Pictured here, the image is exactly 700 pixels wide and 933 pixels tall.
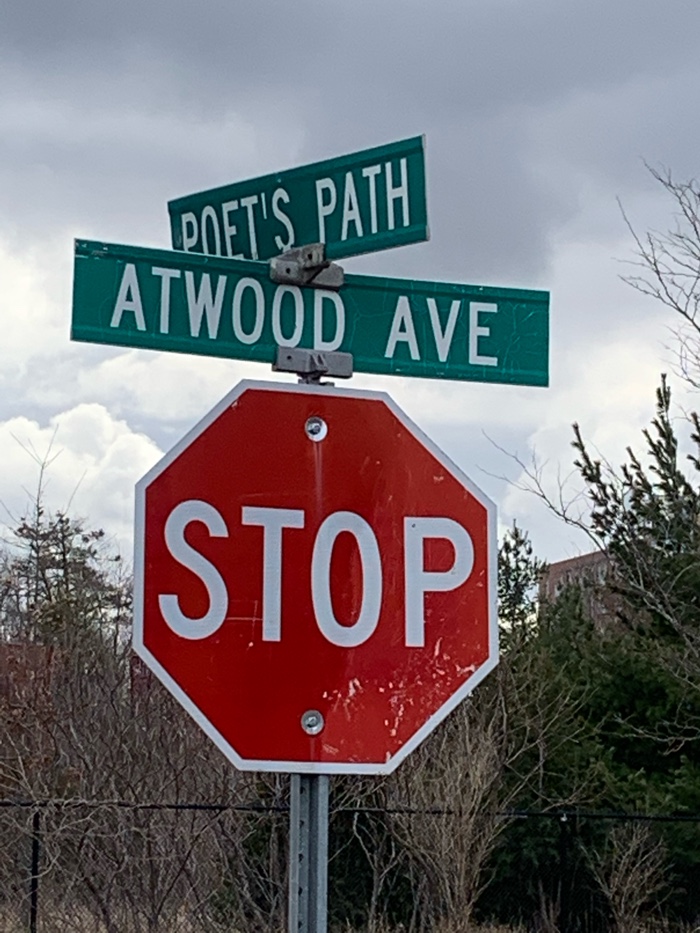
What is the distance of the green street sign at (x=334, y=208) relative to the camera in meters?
2.93

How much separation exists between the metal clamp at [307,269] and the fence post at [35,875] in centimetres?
759

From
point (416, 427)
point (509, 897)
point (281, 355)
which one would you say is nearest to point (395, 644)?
point (416, 427)

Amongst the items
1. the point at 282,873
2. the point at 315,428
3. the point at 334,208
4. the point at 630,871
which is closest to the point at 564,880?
the point at 630,871

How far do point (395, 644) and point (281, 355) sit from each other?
2.01ft

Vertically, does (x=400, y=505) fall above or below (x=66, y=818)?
above

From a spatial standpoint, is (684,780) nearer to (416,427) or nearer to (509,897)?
(509,897)

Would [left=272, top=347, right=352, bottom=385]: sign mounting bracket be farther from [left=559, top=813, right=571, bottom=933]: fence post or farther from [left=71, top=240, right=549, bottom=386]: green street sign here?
[left=559, top=813, right=571, bottom=933]: fence post

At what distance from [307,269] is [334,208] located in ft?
0.56

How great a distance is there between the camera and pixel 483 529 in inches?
107

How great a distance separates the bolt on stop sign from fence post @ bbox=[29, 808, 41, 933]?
766 cm

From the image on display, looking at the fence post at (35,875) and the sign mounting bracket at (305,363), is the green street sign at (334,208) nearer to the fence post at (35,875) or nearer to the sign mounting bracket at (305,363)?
the sign mounting bracket at (305,363)

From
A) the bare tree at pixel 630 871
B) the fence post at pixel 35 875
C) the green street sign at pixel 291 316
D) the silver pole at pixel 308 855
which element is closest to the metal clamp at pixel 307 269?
the green street sign at pixel 291 316

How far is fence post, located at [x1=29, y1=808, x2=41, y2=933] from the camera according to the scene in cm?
971

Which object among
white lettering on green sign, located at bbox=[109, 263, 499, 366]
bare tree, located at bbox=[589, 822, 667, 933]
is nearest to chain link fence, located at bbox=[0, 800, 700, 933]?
bare tree, located at bbox=[589, 822, 667, 933]
